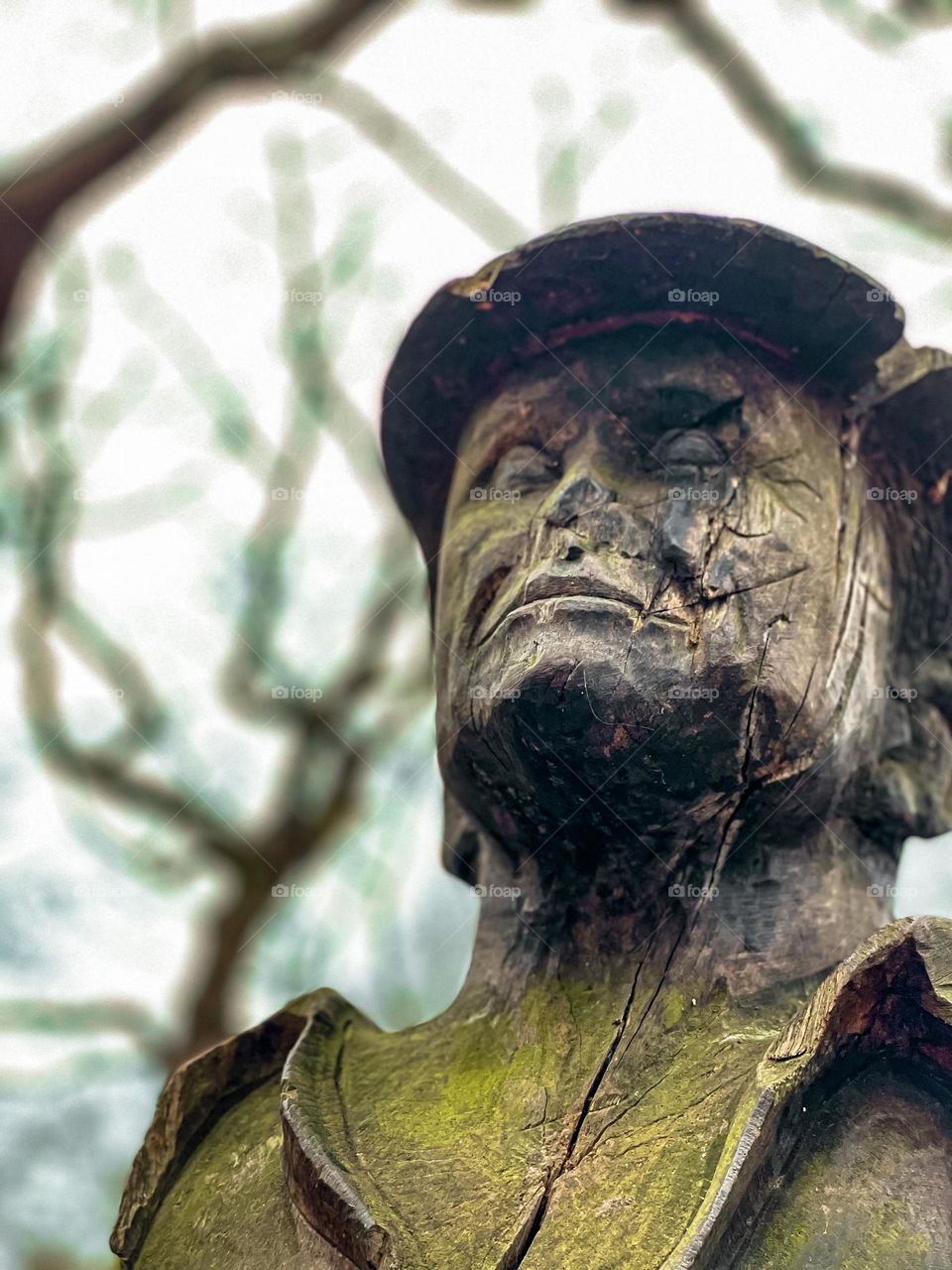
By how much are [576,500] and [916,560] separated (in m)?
1.04

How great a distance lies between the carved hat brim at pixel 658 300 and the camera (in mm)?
3209

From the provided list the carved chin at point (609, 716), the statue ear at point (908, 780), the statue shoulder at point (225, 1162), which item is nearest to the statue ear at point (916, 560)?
the statue ear at point (908, 780)

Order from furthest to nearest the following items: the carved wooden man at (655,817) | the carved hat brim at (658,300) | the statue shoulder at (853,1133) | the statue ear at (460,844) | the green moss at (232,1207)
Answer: the statue ear at (460,844), the carved hat brim at (658,300), the green moss at (232,1207), the carved wooden man at (655,817), the statue shoulder at (853,1133)

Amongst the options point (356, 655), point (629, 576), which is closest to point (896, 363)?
point (629, 576)

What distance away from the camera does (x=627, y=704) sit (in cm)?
277

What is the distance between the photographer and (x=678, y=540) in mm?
3002

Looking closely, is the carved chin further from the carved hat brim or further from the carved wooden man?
the carved hat brim

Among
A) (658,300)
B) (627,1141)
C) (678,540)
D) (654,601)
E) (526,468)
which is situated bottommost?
(627,1141)

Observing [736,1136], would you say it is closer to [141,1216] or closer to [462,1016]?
[462,1016]

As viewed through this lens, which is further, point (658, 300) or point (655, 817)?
point (658, 300)

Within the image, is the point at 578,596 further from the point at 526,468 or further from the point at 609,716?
the point at 526,468

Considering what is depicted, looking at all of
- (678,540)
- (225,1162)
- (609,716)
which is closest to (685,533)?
(678,540)

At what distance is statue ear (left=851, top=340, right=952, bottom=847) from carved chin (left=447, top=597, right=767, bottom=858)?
632 millimetres

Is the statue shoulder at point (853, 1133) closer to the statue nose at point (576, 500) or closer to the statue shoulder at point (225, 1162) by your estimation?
the statue shoulder at point (225, 1162)
